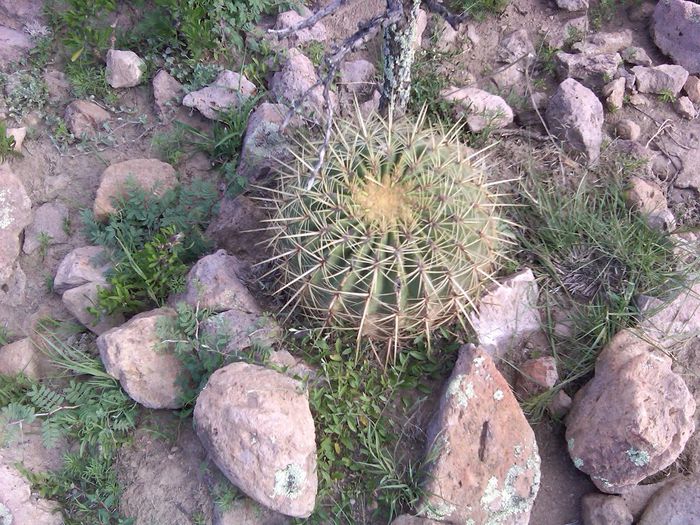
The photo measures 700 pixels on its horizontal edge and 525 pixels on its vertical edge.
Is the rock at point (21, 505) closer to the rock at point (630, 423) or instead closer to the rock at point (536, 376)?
the rock at point (536, 376)

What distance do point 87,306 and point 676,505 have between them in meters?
2.65

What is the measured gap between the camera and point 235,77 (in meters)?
3.45

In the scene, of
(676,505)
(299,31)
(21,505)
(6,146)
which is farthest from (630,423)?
(6,146)

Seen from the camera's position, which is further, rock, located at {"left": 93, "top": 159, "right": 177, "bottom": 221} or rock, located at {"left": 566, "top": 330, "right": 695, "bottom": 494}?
rock, located at {"left": 93, "top": 159, "right": 177, "bottom": 221}

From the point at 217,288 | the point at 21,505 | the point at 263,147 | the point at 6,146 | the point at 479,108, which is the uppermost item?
the point at 479,108

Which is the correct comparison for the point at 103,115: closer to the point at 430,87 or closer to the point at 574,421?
the point at 430,87

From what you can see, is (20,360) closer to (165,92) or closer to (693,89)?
(165,92)

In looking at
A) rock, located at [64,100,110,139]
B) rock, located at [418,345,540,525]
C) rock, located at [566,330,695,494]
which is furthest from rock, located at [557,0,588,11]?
rock, located at [64,100,110,139]

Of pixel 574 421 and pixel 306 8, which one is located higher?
pixel 306 8

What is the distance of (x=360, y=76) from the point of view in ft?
11.6

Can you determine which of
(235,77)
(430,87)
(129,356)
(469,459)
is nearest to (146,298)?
(129,356)

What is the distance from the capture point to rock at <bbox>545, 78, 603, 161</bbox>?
3245 millimetres

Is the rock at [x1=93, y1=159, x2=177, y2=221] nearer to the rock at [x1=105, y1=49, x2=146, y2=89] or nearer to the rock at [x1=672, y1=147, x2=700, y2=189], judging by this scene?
the rock at [x1=105, y1=49, x2=146, y2=89]

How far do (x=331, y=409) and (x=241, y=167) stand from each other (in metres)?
1.37
